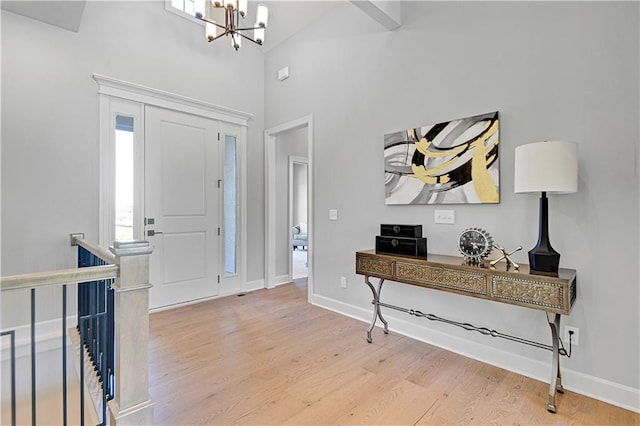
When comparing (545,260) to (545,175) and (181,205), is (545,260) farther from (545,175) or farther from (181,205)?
(181,205)

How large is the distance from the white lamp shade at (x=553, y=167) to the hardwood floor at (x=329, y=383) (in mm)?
1313

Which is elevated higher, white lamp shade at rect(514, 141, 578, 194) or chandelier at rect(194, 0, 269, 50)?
chandelier at rect(194, 0, 269, 50)

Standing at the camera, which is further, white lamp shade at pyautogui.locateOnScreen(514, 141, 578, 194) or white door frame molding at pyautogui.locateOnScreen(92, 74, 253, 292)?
white door frame molding at pyautogui.locateOnScreen(92, 74, 253, 292)

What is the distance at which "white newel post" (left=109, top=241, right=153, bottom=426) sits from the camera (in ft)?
4.90

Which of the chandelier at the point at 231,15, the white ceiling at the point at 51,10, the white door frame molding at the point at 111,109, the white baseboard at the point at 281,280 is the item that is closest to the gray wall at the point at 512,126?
the chandelier at the point at 231,15

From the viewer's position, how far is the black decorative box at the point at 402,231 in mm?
2633

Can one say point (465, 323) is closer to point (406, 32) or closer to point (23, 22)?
point (406, 32)

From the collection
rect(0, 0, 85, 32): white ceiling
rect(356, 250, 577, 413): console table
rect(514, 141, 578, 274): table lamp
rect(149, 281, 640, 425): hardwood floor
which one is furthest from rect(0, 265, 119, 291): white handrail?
rect(0, 0, 85, 32): white ceiling

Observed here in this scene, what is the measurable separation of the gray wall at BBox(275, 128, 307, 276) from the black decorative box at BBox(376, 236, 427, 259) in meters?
2.37

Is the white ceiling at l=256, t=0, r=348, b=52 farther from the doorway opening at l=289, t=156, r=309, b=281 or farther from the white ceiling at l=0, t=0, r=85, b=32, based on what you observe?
the doorway opening at l=289, t=156, r=309, b=281

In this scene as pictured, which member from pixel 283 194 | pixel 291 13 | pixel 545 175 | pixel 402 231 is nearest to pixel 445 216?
pixel 402 231

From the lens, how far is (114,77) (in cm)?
335

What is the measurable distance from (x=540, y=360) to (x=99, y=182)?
13.6 ft

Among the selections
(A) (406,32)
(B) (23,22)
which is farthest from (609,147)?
(B) (23,22)
